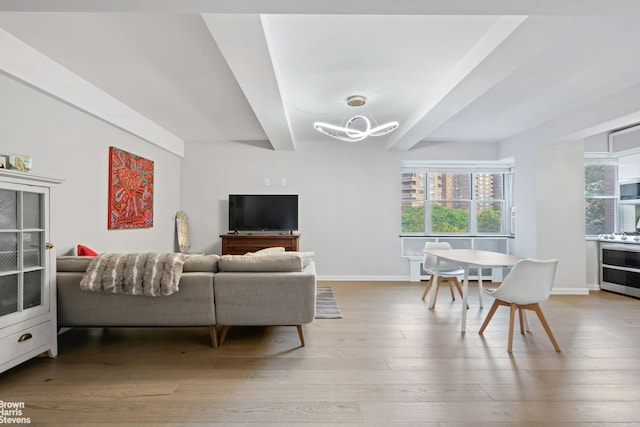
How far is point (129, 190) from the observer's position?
4.23m

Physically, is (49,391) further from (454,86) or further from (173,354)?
(454,86)

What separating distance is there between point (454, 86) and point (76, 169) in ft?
12.1

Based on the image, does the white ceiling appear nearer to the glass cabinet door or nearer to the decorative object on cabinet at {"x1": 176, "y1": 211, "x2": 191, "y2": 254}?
the glass cabinet door

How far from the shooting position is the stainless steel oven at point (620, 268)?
4.61 metres

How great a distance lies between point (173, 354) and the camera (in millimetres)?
2674

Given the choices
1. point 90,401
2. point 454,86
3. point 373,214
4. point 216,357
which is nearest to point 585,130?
point 454,86

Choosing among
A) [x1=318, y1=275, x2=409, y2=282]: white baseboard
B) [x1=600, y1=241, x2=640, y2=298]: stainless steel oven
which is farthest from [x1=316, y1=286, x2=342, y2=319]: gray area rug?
[x1=600, y1=241, x2=640, y2=298]: stainless steel oven

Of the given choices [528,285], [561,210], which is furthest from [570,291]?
[528,285]

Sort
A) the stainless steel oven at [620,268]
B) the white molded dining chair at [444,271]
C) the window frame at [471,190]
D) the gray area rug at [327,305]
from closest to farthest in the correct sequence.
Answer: the gray area rug at [327,305] < the white molded dining chair at [444,271] < the stainless steel oven at [620,268] < the window frame at [471,190]

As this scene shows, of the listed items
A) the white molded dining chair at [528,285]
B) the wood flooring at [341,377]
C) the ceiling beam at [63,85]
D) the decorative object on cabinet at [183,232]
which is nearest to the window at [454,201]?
the wood flooring at [341,377]

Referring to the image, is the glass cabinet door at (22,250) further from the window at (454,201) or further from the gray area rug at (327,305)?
the window at (454,201)

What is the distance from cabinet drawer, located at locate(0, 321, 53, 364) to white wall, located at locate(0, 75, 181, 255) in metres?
0.82

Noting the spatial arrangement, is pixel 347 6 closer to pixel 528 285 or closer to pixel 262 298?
A: pixel 262 298

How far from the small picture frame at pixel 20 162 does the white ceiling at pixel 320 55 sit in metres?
0.59
